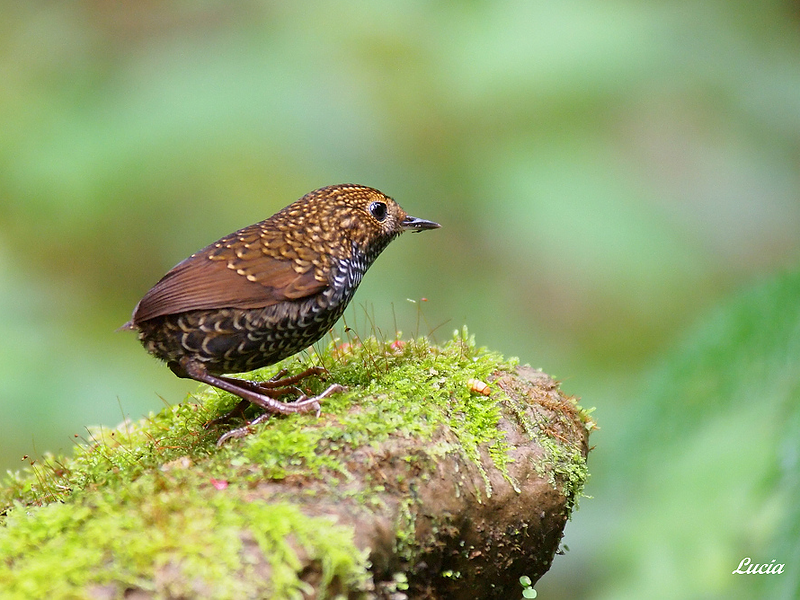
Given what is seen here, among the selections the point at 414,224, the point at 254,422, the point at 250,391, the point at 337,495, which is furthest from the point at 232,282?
the point at 337,495

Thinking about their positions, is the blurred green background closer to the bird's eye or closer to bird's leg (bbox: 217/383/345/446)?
the bird's eye

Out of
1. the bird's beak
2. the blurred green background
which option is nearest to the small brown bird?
the bird's beak

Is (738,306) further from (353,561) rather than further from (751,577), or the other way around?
(353,561)

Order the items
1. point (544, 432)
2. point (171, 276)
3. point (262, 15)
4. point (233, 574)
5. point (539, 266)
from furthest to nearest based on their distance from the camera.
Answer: point (262, 15) < point (539, 266) < point (171, 276) < point (544, 432) < point (233, 574)

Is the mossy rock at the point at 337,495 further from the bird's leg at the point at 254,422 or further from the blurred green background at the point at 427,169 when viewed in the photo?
the blurred green background at the point at 427,169

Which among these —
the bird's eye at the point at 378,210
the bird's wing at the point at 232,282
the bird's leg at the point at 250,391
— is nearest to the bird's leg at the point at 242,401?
the bird's leg at the point at 250,391

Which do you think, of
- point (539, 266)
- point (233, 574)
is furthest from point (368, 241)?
point (539, 266)

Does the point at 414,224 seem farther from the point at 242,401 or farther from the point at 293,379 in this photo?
the point at 242,401
